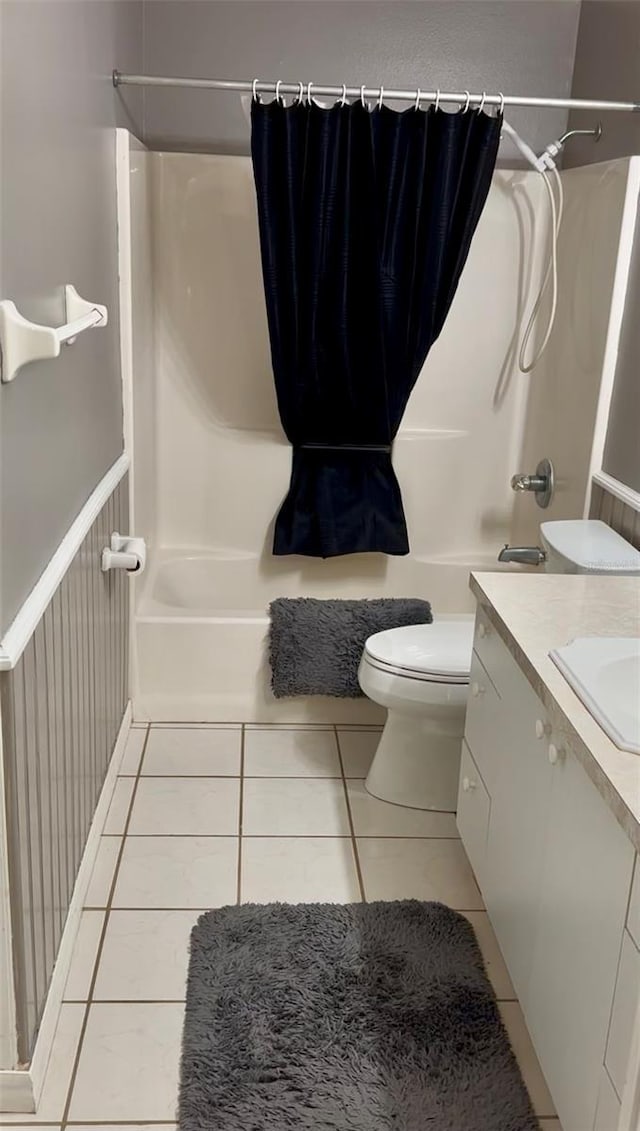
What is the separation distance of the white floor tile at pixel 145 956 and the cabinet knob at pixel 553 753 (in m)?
0.89

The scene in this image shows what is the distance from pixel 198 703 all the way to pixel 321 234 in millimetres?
1401

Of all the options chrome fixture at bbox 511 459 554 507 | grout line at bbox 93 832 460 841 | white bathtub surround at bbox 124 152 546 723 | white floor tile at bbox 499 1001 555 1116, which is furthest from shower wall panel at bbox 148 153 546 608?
white floor tile at bbox 499 1001 555 1116

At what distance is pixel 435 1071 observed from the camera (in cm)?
173

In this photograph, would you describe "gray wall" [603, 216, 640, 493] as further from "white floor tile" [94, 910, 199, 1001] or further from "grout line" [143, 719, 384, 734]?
"white floor tile" [94, 910, 199, 1001]

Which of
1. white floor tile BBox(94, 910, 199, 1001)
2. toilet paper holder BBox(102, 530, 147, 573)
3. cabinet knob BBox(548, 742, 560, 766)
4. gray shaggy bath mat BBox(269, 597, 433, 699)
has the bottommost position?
white floor tile BBox(94, 910, 199, 1001)

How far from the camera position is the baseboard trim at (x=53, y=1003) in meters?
1.60

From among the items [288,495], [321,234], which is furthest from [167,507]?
[321,234]

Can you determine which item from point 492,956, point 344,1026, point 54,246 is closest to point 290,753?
point 492,956

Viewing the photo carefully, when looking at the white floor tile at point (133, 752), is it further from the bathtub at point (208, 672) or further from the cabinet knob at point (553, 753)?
the cabinet knob at point (553, 753)

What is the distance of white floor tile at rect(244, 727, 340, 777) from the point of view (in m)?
2.73

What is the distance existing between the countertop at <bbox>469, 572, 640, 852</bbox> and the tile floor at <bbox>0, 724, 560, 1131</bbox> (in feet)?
2.31

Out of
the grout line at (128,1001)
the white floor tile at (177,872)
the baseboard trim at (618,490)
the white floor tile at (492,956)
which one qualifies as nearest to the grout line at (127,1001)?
the grout line at (128,1001)

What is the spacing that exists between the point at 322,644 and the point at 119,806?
73cm

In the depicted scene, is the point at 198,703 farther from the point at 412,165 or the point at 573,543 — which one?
the point at 412,165
